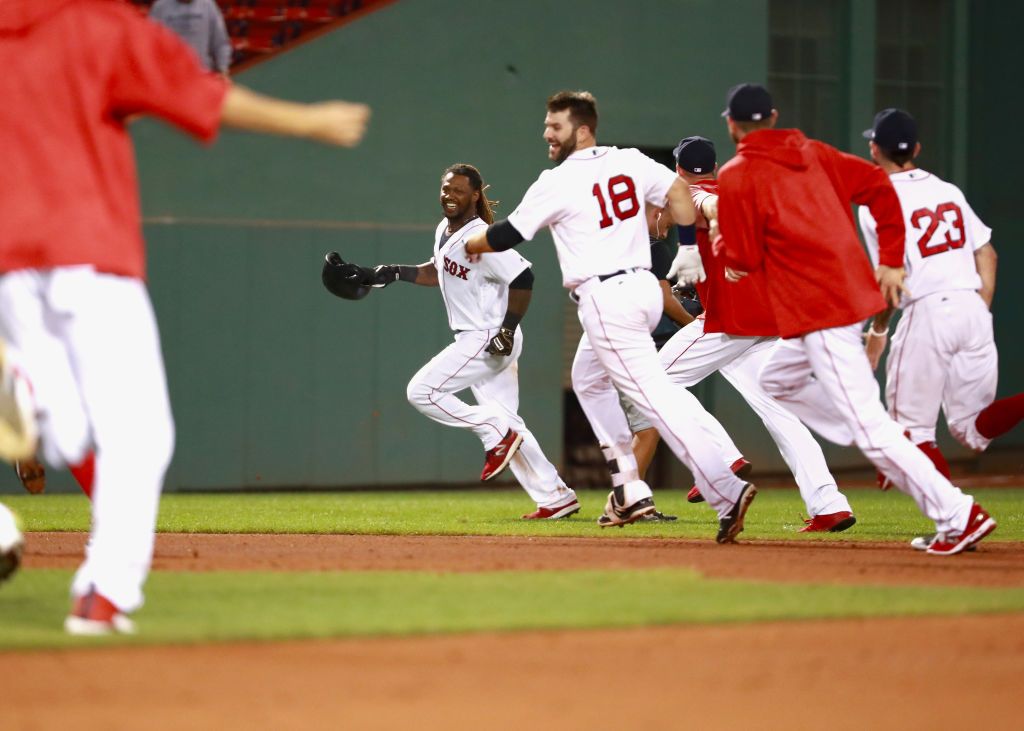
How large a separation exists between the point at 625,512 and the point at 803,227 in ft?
8.34

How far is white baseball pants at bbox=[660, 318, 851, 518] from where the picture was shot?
9758 mm

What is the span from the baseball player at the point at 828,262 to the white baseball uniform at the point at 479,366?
3152 millimetres

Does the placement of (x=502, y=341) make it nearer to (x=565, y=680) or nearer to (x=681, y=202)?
(x=681, y=202)

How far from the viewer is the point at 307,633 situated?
5.38 meters

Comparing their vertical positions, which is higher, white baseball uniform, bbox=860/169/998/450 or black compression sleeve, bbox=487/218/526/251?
black compression sleeve, bbox=487/218/526/251

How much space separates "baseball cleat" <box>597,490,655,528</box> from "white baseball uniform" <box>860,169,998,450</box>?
5.33ft

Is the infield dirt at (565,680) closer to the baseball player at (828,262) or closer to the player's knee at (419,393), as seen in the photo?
the baseball player at (828,262)

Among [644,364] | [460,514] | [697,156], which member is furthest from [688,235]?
[460,514]

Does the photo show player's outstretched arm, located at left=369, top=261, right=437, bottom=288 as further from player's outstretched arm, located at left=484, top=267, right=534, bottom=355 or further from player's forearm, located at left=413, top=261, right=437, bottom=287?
player's outstretched arm, located at left=484, top=267, right=534, bottom=355

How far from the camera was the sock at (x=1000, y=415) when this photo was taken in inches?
416

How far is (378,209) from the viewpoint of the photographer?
656 inches

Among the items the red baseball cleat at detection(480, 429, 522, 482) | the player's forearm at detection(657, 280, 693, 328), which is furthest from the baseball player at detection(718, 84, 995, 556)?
the red baseball cleat at detection(480, 429, 522, 482)

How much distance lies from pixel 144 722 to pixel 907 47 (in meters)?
16.8

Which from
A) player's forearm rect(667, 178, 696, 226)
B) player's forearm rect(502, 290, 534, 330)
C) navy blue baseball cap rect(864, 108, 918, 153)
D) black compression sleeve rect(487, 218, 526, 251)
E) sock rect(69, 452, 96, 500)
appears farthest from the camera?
player's forearm rect(502, 290, 534, 330)
